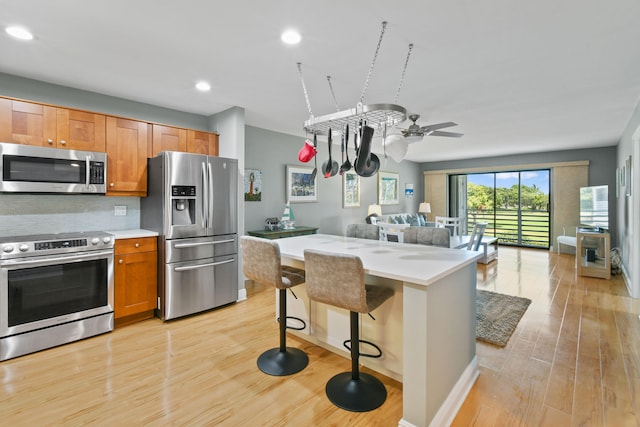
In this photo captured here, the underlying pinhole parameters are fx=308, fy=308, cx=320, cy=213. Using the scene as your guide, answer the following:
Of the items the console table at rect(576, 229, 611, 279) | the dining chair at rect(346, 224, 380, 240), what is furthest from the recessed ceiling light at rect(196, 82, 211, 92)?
the console table at rect(576, 229, 611, 279)

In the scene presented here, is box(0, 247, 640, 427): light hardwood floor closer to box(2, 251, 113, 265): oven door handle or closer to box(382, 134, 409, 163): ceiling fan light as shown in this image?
box(2, 251, 113, 265): oven door handle

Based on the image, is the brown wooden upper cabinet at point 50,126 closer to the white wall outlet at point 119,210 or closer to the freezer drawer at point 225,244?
the white wall outlet at point 119,210

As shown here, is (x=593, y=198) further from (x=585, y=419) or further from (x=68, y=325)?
(x=68, y=325)

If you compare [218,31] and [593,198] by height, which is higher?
[218,31]

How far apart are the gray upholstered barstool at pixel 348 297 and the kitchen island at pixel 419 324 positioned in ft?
0.42

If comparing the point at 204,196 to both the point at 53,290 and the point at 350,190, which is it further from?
the point at 350,190

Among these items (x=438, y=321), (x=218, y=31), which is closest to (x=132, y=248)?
(x=218, y=31)

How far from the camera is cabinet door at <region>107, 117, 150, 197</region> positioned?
3178mm

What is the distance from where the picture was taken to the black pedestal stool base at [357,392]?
1.90m

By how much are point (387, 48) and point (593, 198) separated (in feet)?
18.1

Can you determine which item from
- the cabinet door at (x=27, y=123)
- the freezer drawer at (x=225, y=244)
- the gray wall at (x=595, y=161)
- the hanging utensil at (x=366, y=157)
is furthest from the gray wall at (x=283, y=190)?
the gray wall at (x=595, y=161)

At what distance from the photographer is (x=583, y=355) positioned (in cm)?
249

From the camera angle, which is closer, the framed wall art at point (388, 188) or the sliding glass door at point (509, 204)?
the framed wall art at point (388, 188)

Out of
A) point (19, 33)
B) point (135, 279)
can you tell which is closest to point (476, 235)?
point (135, 279)
